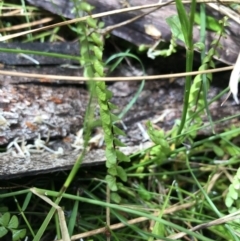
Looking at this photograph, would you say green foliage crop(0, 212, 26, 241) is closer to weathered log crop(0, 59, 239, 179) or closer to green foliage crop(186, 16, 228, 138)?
weathered log crop(0, 59, 239, 179)

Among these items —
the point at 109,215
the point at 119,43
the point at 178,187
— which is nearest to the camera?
the point at 109,215

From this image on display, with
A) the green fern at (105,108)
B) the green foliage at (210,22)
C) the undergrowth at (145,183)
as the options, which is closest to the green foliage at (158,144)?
the undergrowth at (145,183)

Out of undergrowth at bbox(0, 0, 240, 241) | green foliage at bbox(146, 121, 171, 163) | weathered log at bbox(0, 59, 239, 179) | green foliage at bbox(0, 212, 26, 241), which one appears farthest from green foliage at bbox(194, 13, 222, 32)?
green foliage at bbox(0, 212, 26, 241)

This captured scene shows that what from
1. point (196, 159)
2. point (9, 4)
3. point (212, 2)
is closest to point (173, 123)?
point (196, 159)

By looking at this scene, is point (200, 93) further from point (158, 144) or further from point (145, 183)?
point (145, 183)

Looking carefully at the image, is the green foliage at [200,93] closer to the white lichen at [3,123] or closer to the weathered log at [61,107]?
the weathered log at [61,107]

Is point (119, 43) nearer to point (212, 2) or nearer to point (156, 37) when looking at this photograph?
point (156, 37)

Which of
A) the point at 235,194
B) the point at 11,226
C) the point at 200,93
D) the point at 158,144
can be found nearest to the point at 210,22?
the point at 200,93

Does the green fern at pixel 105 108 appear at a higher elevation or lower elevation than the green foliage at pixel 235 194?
higher
